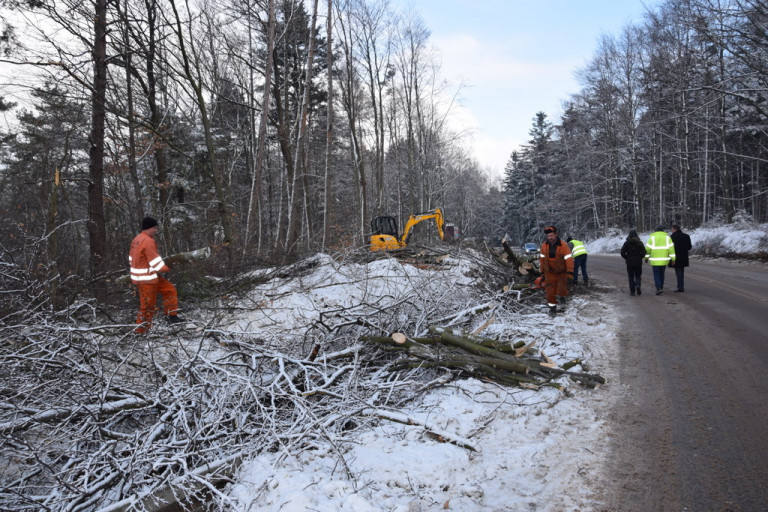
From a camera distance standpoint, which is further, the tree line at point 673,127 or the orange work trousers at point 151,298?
the tree line at point 673,127

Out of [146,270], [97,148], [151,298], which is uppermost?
[97,148]

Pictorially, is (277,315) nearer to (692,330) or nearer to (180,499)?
(180,499)

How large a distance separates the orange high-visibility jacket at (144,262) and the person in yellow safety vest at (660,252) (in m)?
9.87

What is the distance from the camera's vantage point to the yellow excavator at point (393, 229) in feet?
46.1

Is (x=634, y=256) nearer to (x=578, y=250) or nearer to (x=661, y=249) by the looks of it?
(x=661, y=249)

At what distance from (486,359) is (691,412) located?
1950 mm

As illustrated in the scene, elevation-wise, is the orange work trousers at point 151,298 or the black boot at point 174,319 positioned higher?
the orange work trousers at point 151,298

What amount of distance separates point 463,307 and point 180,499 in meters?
5.51

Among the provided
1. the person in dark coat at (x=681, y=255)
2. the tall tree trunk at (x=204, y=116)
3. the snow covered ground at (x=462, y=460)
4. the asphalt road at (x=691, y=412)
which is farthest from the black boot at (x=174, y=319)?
the person in dark coat at (x=681, y=255)

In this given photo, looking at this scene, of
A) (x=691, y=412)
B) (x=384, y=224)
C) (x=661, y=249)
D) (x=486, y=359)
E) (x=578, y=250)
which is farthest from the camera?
(x=384, y=224)

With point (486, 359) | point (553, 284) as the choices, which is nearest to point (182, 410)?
point (486, 359)

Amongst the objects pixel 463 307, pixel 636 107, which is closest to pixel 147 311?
pixel 463 307

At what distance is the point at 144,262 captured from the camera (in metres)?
6.72

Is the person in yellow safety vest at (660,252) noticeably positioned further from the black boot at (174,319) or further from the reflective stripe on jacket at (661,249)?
the black boot at (174,319)
